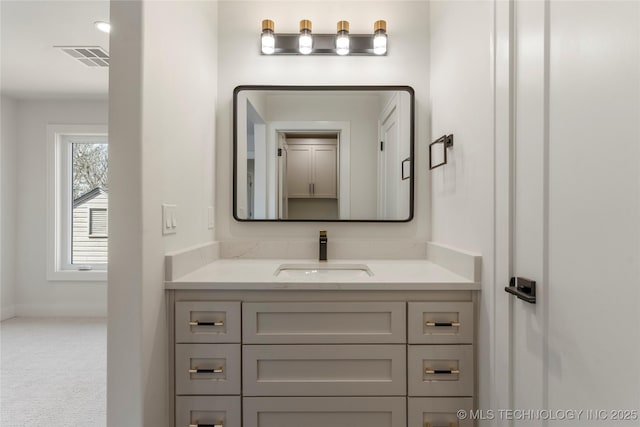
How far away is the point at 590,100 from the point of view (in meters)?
0.74

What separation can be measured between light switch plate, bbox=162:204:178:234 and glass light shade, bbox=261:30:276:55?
3.68 ft

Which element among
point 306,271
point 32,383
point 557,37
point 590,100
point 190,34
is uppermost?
point 190,34

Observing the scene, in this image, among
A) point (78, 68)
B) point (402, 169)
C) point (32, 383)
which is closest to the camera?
point (402, 169)

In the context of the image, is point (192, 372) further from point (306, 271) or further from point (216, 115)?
point (216, 115)

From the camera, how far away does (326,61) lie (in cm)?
192

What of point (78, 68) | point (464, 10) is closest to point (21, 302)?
point (78, 68)

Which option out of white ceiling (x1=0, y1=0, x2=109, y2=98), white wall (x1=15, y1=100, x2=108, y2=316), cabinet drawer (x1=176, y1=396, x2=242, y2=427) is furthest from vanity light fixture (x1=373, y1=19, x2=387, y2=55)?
white wall (x1=15, y1=100, x2=108, y2=316)

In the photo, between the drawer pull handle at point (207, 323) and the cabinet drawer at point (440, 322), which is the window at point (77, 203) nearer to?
the drawer pull handle at point (207, 323)

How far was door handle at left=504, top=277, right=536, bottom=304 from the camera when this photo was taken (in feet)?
3.02

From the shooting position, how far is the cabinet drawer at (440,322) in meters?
1.29

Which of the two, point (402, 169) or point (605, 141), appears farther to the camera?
point (402, 169)

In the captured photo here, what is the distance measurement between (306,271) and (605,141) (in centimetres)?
133

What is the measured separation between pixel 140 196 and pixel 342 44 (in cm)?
142

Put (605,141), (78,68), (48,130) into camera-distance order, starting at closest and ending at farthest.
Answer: (605,141) < (78,68) < (48,130)
